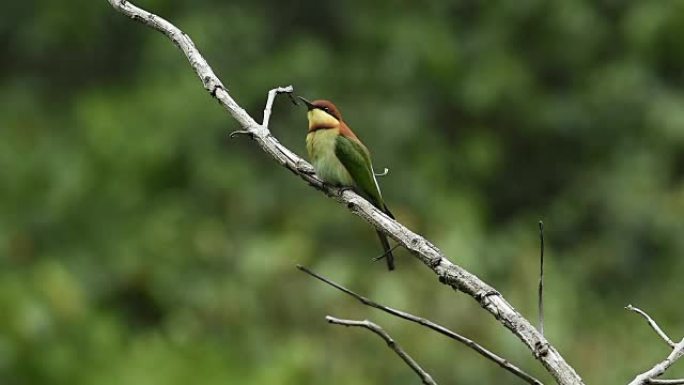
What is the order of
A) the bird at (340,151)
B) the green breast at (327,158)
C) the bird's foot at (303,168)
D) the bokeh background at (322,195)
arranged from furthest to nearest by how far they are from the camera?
the bokeh background at (322,195), the bird at (340,151), the green breast at (327,158), the bird's foot at (303,168)

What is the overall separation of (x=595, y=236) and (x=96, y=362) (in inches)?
145

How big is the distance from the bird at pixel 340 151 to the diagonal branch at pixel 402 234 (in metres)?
0.33

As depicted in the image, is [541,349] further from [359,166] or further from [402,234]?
[359,166]

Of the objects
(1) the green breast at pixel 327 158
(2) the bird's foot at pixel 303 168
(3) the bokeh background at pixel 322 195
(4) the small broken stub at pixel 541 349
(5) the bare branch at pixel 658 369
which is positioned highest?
(3) the bokeh background at pixel 322 195

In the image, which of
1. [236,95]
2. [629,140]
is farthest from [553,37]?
[236,95]

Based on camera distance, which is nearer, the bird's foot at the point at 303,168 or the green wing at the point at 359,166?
the bird's foot at the point at 303,168

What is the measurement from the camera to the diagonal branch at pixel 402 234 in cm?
198

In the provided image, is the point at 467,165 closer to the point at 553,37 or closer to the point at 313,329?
the point at 553,37

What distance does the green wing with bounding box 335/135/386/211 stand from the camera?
2.82m

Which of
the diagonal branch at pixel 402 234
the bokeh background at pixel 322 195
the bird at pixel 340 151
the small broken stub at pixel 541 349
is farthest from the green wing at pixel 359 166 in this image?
the bokeh background at pixel 322 195

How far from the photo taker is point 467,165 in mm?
8516

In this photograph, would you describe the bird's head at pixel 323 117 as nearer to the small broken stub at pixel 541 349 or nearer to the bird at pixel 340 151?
the bird at pixel 340 151

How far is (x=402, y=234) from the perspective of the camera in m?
2.15

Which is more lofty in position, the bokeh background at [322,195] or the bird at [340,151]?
the bokeh background at [322,195]
